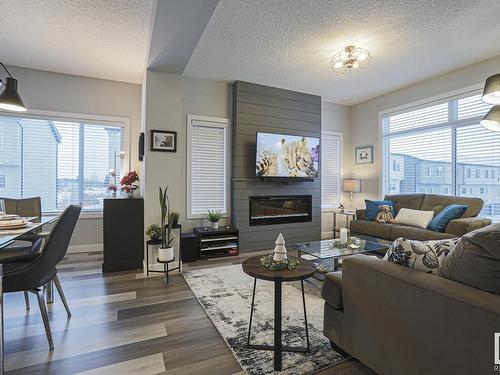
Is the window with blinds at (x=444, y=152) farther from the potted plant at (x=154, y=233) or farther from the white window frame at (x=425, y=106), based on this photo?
the potted plant at (x=154, y=233)

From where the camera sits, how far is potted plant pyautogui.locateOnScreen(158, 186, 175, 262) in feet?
9.98

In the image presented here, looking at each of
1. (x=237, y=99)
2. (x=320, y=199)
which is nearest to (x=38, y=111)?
(x=237, y=99)

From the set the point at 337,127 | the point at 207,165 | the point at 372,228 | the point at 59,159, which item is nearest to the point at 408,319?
the point at 372,228

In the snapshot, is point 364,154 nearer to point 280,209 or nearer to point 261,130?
point 280,209

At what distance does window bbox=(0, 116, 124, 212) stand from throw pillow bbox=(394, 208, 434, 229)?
15.9 feet

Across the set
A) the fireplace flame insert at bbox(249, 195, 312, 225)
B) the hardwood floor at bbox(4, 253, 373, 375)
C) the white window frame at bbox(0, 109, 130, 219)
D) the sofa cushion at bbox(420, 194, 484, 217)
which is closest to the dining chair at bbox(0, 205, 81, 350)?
the hardwood floor at bbox(4, 253, 373, 375)

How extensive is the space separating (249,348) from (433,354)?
109 centimetres

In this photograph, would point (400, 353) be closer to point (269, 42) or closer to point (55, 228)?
point (55, 228)

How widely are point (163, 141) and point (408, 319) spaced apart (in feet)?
10.6

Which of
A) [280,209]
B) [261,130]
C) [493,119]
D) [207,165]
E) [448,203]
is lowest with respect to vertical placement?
[280,209]

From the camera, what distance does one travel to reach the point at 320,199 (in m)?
5.25

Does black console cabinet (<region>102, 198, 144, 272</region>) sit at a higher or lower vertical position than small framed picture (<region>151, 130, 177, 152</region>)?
lower

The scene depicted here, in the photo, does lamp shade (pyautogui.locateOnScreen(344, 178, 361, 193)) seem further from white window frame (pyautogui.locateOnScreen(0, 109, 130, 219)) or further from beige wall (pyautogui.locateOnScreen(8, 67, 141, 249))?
white window frame (pyautogui.locateOnScreen(0, 109, 130, 219))

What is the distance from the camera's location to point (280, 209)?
484 centimetres
